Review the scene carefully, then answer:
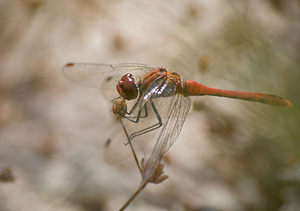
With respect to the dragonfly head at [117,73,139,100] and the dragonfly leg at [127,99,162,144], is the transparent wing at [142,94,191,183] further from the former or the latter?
the dragonfly head at [117,73,139,100]

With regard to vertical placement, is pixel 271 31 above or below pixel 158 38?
below

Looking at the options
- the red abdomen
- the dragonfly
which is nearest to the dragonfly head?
the dragonfly

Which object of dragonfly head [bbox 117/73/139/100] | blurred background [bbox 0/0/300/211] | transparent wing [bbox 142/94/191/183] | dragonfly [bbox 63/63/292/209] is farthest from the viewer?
blurred background [bbox 0/0/300/211]

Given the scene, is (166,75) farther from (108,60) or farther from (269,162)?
(108,60)

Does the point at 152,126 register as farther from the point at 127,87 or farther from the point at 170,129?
the point at 127,87

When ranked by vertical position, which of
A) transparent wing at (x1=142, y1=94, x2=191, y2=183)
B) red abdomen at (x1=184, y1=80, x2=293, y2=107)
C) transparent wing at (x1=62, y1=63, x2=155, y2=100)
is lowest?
transparent wing at (x1=142, y1=94, x2=191, y2=183)

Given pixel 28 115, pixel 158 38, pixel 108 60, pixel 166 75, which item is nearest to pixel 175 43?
pixel 158 38

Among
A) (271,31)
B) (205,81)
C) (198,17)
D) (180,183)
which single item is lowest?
(180,183)

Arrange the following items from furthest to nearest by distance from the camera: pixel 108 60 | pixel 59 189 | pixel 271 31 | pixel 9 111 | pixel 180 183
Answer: pixel 271 31 < pixel 108 60 < pixel 9 111 < pixel 180 183 < pixel 59 189
